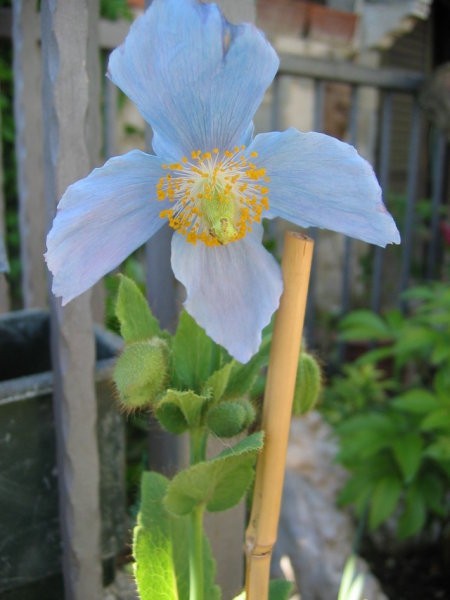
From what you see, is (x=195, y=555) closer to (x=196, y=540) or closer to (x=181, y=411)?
(x=196, y=540)

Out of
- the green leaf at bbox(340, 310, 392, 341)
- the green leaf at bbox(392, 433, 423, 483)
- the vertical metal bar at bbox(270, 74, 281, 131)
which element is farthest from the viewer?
the vertical metal bar at bbox(270, 74, 281, 131)

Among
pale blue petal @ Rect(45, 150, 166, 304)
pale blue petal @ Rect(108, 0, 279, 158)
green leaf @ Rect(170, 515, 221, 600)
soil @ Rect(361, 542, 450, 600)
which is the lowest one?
soil @ Rect(361, 542, 450, 600)

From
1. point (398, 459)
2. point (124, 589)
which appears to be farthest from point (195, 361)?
point (398, 459)

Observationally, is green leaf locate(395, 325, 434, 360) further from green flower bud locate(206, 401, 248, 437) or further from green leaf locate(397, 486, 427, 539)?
green flower bud locate(206, 401, 248, 437)

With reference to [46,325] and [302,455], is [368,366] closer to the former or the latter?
[302,455]

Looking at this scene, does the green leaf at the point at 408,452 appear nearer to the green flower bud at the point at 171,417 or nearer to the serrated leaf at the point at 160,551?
the serrated leaf at the point at 160,551

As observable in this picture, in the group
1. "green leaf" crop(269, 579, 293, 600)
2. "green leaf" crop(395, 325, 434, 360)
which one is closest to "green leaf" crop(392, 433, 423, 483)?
"green leaf" crop(395, 325, 434, 360)

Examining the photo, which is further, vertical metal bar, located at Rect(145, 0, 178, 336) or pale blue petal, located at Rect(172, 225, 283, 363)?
vertical metal bar, located at Rect(145, 0, 178, 336)

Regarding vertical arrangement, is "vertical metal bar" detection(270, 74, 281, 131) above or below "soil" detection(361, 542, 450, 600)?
above
